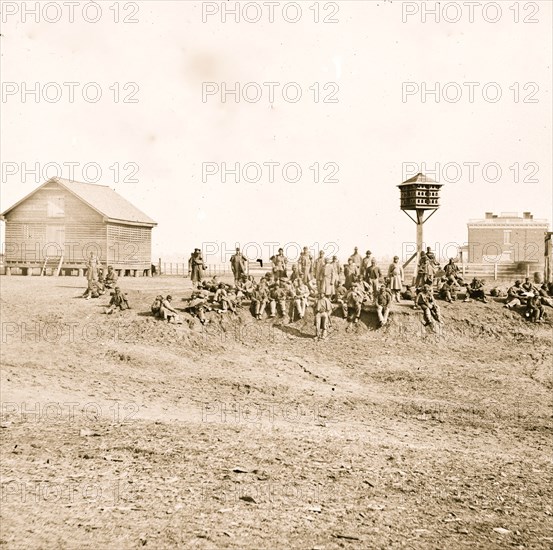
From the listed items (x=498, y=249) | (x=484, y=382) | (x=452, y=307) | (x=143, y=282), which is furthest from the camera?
(x=498, y=249)

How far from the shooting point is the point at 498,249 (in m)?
50.1

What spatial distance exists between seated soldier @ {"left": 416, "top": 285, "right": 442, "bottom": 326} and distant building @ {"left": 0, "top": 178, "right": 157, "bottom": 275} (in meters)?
20.9

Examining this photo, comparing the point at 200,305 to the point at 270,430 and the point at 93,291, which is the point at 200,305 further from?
the point at 270,430

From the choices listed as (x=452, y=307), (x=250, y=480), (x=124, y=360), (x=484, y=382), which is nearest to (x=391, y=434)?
(x=250, y=480)

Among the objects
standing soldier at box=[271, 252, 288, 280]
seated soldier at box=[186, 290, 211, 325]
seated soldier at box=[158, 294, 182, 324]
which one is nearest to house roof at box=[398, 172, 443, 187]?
standing soldier at box=[271, 252, 288, 280]

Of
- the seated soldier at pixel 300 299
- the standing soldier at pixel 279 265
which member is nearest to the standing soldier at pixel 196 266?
the standing soldier at pixel 279 265

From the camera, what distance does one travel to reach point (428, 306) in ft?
73.2

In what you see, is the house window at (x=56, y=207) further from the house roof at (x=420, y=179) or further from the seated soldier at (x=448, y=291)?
the seated soldier at (x=448, y=291)

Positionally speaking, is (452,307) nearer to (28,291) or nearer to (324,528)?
(324,528)

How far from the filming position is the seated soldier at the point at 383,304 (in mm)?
21938

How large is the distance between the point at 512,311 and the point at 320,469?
14.8 m

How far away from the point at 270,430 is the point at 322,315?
8432 millimetres

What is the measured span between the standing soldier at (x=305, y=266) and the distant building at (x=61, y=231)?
628 inches

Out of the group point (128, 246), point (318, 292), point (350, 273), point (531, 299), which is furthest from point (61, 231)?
point (531, 299)
